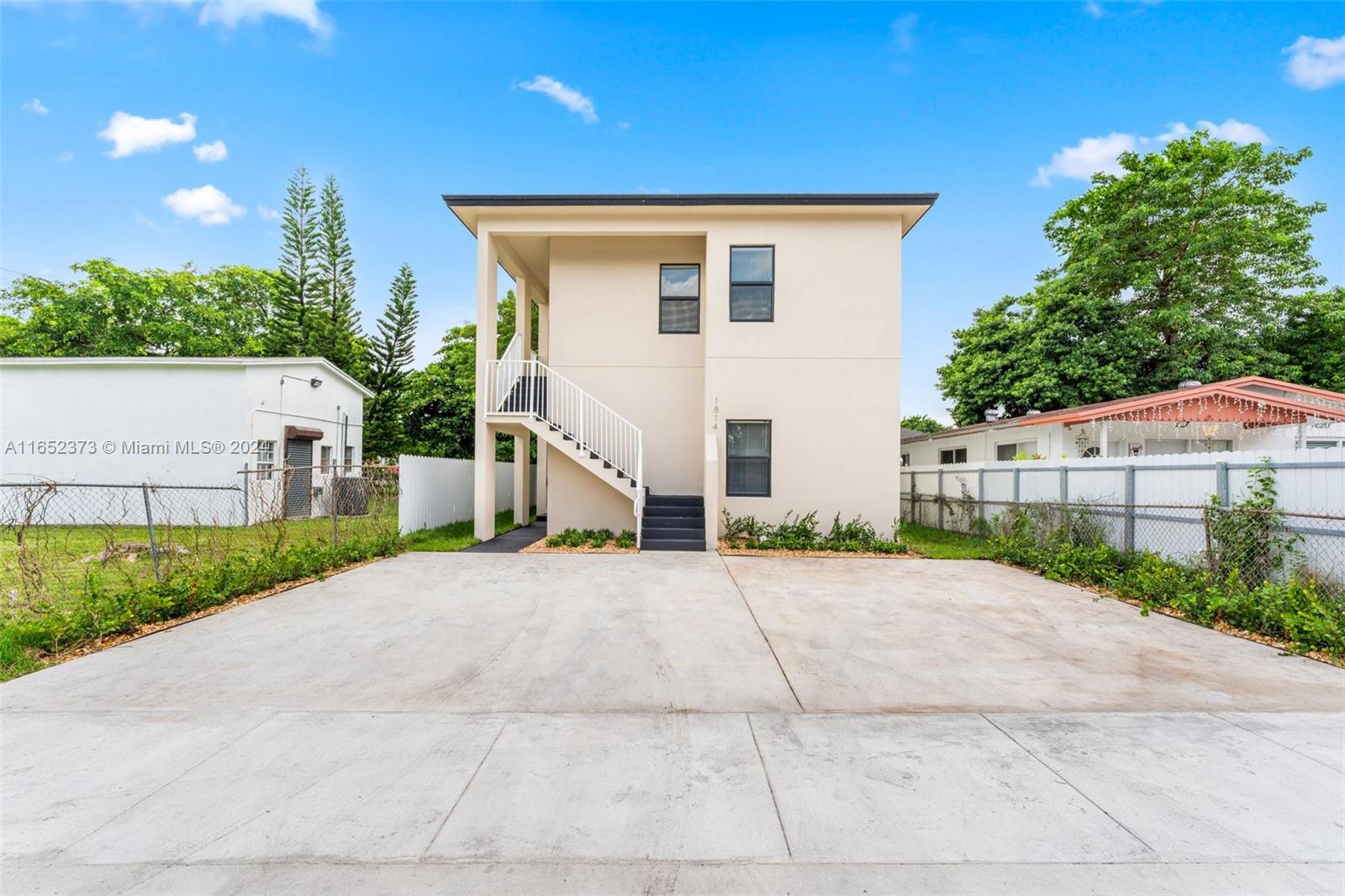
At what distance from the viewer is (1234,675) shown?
4.23 m

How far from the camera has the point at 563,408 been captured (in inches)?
430

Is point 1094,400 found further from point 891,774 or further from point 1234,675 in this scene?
point 891,774

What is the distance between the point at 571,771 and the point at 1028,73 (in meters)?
17.8

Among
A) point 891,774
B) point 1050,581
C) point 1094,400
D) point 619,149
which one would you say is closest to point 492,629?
point 891,774

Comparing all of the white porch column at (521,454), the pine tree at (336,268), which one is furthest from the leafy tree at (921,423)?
the pine tree at (336,268)

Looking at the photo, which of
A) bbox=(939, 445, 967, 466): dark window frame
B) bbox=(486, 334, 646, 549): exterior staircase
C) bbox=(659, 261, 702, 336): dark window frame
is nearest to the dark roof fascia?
bbox=(659, 261, 702, 336): dark window frame

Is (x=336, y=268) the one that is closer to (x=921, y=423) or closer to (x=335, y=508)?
(x=335, y=508)

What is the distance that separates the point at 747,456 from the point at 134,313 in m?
31.1

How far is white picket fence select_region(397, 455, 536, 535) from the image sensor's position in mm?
10547

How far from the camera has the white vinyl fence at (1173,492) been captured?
5.48m

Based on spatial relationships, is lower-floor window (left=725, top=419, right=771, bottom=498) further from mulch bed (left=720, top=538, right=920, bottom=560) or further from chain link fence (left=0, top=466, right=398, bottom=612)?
chain link fence (left=0, top=466, right=398, bottom=612)

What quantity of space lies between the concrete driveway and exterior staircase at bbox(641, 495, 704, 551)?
4384mm

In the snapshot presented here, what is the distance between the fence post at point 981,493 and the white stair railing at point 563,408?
7.05 m

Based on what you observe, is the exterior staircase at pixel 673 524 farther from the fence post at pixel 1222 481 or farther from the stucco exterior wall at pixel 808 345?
the fence post at pixel 1222 481
